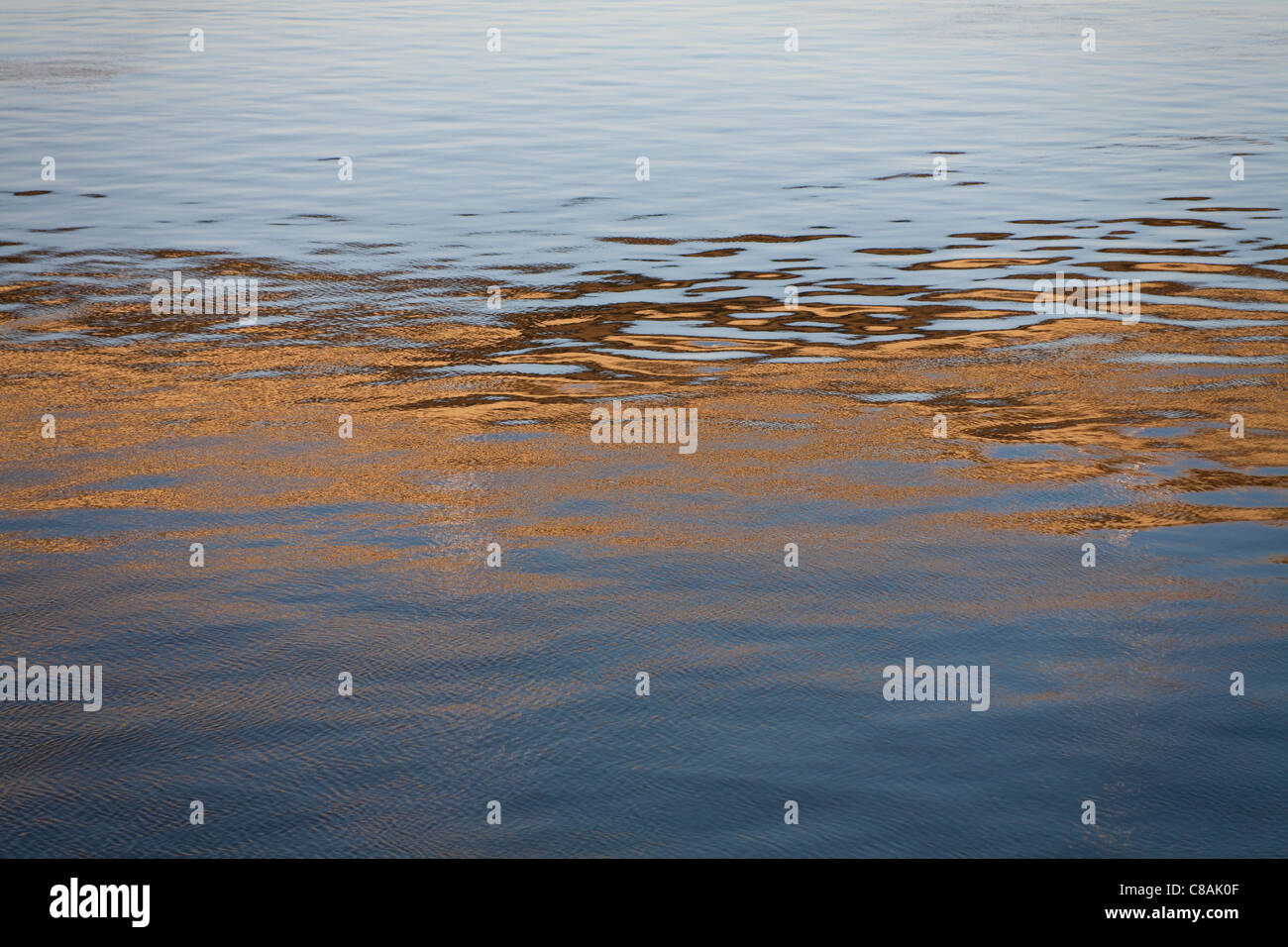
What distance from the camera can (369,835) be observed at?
5.02m

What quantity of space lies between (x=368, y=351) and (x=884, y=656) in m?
5.49

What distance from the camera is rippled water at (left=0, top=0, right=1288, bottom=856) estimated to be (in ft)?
17.5

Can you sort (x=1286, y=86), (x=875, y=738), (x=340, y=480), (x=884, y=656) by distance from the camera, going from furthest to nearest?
(x=1286, y=86), (x=340, y=480), (x=884, y=656), (x=875, y=738)

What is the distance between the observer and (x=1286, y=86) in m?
24.1

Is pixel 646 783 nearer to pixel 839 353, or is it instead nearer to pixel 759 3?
pixel 839 353

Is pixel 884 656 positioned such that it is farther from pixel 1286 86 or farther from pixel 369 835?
pixel 1286 86

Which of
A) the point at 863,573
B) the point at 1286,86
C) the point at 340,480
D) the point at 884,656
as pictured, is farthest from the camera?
the point at 1286,86

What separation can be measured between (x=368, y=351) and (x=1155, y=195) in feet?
29.8

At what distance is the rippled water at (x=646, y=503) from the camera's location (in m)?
5.32

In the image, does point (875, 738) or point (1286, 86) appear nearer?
point (875, 738)

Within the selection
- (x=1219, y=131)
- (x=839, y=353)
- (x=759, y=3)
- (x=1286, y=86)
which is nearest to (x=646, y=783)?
(x=839, y=353)

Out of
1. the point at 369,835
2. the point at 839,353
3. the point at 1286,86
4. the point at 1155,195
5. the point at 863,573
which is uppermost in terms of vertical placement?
the point at 1286,86

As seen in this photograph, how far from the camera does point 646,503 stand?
314 inches

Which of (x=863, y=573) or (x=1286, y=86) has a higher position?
(x=1286, y=86)
